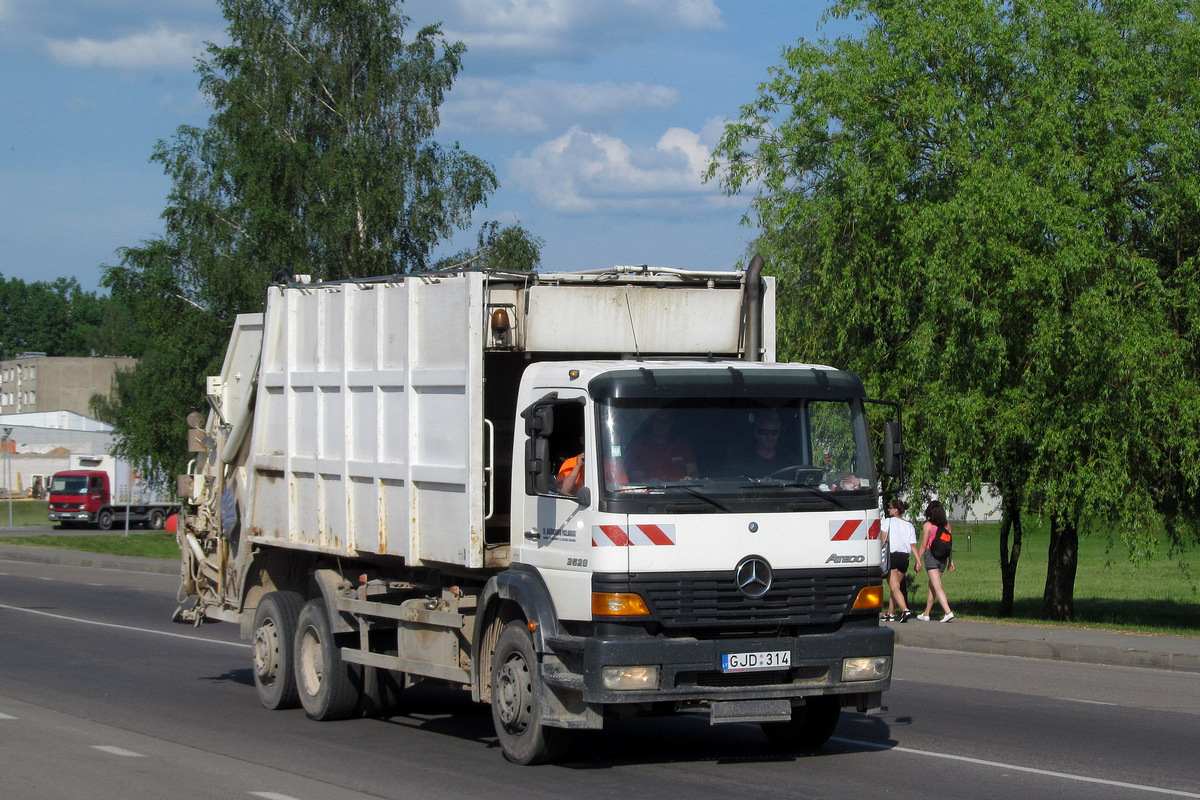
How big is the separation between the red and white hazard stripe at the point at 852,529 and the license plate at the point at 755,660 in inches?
30.0

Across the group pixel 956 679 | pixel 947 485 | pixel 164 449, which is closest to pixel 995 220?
pixel 947 485

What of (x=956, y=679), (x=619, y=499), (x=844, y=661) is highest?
(x=619, y=499)

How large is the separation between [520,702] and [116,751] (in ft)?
9.82

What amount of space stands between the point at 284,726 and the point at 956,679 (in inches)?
268

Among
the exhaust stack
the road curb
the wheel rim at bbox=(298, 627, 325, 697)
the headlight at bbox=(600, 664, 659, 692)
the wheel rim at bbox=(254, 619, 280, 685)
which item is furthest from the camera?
the road curb

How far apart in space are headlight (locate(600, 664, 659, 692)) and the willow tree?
1272 inches

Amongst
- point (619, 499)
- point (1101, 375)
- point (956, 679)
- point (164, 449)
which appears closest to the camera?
point (619, 499)

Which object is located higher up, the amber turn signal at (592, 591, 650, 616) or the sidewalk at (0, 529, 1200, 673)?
the amber turn signal at (592, 591, 650, 616)

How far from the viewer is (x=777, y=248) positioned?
77.4 ft

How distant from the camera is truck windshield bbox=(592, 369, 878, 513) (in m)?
8.26

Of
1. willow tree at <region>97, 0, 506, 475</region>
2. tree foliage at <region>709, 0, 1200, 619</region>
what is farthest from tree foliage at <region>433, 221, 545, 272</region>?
tree foliage at <region>709, 0, 1200, 619</region>

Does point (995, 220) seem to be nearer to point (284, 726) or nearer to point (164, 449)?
point (284, 726)

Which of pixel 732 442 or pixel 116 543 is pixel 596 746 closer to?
pixel 732 442

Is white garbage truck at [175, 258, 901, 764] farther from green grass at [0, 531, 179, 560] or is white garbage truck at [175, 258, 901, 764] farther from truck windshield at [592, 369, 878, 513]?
green grass at [0, 531, 179, 560]
